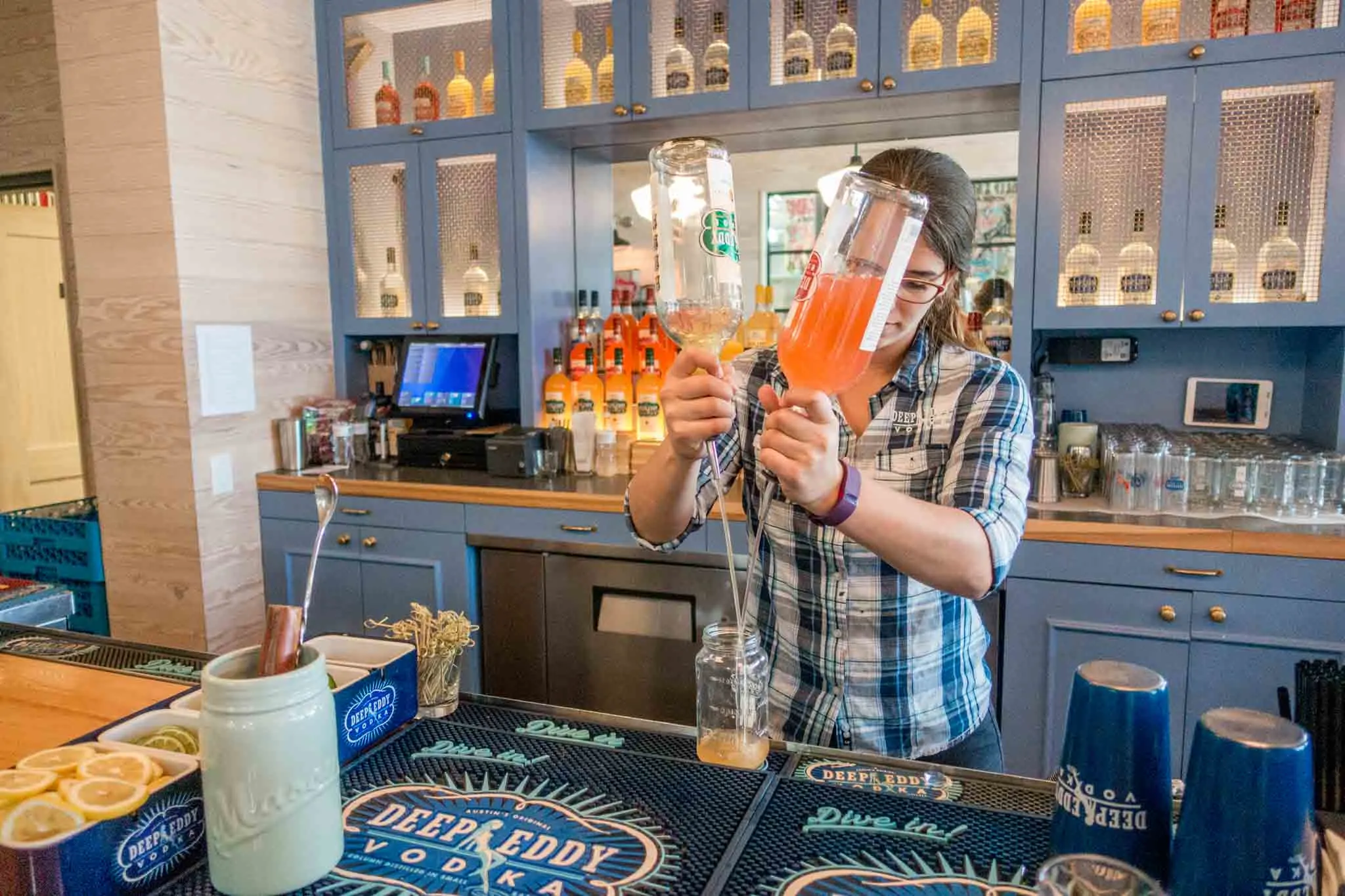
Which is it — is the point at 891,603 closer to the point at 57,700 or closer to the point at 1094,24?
the point at 57,700

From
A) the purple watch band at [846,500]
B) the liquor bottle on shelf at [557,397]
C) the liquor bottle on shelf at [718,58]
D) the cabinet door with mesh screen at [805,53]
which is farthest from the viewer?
the liquor bottle on shelf at [557,397]

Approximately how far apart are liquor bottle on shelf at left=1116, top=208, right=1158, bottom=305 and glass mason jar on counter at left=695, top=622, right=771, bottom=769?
2001 mm

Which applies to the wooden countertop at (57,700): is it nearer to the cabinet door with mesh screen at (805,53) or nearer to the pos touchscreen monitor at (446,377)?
the pos touchscreen monitor at (446,377)

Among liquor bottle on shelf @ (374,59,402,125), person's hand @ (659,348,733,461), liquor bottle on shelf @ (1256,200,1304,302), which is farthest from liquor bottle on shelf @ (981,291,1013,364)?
liquor bottle on shelf @ (374,59,402,125)

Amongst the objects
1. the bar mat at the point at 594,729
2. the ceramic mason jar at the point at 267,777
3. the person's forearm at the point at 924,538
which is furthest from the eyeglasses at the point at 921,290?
the ceramic mason jar at the point at 267,777

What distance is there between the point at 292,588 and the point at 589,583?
1182 mm

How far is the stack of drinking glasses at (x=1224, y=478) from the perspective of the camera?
2248 mm

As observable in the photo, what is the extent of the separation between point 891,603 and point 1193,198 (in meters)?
1.81

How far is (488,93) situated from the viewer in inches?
125

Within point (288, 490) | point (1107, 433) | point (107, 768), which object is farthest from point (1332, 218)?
point (288, 490)

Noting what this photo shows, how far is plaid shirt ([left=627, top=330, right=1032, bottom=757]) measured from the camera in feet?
4.18

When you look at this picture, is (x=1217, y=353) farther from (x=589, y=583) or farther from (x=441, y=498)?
(x=441, y=498)

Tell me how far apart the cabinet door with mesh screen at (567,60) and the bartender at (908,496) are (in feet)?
6.27

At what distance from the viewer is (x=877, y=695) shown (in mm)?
1283
